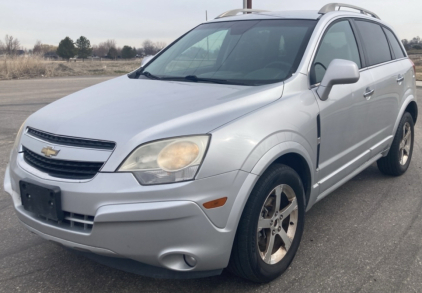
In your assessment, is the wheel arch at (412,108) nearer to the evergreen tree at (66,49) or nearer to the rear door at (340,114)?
the rear door at (340,114)

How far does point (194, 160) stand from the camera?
2262mm

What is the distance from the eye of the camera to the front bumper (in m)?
2.19

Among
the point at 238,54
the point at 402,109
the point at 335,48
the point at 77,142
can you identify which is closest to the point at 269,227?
the point at 77,142

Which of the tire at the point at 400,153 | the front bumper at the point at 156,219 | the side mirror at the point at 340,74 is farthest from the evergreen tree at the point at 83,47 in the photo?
the front bumper at the point at 156,219

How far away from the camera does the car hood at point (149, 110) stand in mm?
2373

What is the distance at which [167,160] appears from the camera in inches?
89.0

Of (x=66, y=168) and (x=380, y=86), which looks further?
(x=380, y=86)

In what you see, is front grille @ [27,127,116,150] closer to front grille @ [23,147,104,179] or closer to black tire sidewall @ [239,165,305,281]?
front grille @ [23,147,104,179]

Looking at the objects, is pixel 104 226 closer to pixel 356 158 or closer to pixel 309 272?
pixel 309 272

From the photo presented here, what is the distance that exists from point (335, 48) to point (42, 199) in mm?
2599

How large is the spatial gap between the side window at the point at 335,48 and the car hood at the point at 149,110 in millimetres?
539

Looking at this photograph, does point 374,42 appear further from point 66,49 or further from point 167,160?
point 66,49

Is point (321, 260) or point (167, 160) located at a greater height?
point (167, 160)

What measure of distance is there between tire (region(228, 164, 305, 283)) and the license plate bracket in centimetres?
100
